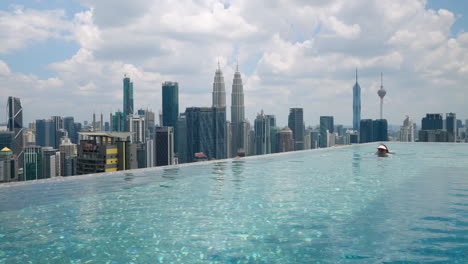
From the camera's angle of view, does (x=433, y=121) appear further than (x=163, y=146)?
No

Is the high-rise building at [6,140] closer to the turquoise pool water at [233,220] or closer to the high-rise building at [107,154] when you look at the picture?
the high-rise building at [107,154]

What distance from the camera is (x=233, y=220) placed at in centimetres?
1054

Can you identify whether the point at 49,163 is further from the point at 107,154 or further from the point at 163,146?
the point at 107,154

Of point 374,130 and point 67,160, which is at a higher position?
point 374,130

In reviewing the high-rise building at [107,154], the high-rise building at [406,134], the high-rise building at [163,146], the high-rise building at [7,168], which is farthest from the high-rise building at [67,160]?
the high-rise building at [406,134]

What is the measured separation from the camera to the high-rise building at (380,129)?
115 m

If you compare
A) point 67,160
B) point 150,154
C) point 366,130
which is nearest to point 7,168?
point 67,160

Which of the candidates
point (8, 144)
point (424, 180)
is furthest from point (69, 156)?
point (424, 180)

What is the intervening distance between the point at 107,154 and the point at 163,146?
8594 cm

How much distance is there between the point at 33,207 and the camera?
39.1 feet

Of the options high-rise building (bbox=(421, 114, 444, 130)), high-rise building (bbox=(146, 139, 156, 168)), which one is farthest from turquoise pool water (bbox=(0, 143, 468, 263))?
high-rise building (bbox=(146, 139, 156, 168))

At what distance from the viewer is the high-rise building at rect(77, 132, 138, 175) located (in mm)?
67375

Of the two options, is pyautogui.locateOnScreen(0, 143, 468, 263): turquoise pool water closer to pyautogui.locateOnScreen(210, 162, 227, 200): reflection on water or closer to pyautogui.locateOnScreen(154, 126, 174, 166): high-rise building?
pyautogui.locateOnScreen(210, 162, 227, 200): reflection on water

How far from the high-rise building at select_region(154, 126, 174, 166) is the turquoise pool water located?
131 metres
